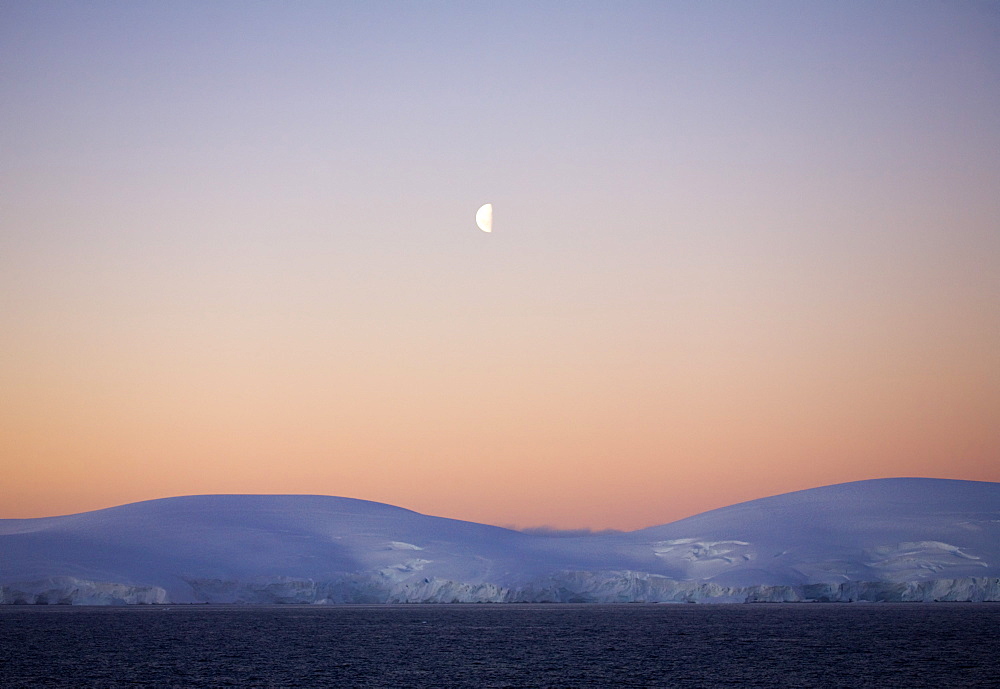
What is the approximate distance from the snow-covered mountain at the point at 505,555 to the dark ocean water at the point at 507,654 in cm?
662

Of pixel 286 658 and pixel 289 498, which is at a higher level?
pixel 289 498

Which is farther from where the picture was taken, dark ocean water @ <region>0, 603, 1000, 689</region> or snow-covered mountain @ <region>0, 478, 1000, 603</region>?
snow-covered mountain @ <region>0, 478, 1000, 603</region>

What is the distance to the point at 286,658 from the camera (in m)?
49.1

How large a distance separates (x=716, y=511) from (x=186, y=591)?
57602mm

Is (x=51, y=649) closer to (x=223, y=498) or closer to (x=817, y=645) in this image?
(x=817, y=645)

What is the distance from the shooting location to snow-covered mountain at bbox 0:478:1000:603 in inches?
3531

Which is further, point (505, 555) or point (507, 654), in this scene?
point (505, 555)

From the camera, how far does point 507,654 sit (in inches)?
2019

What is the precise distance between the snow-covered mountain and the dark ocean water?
6.62 m

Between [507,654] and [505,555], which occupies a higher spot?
[505,555]

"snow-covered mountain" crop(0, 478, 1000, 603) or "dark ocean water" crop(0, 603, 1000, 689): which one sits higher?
"snow-covered mountain" crop(0, 478, 1000, 603)

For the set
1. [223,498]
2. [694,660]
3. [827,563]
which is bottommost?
[694,660]

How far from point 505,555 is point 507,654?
54850mm

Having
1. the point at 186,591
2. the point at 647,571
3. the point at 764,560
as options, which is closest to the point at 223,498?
the point at 186,591
